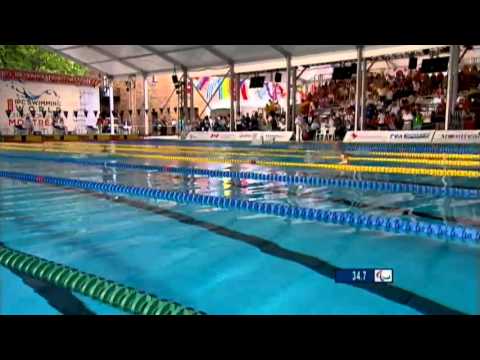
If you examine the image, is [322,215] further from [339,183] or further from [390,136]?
[390,136]

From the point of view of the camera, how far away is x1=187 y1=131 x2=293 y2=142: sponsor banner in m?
17.1

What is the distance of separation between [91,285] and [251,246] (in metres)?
1.38

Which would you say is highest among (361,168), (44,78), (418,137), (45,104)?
(44,78)

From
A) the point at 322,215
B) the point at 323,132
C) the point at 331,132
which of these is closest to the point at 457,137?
the point at 331,132

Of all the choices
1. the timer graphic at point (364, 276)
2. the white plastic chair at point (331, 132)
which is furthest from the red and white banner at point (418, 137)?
the timer graphic at point (364, 276)

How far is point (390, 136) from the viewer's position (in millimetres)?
14156

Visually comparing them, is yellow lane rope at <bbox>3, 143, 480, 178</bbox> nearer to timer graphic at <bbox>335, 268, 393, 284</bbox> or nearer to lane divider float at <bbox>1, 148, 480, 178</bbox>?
lane divider float at <bbox>1, 148, 480, 178</bbox>

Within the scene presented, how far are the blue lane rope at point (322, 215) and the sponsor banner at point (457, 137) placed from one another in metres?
9.77

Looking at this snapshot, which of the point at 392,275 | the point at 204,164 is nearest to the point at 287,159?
the point at 204,164
